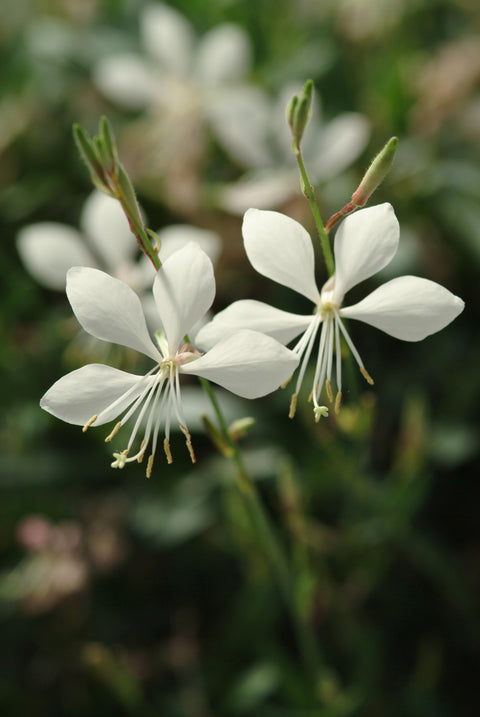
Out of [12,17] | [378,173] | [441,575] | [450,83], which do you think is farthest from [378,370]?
[12,17]

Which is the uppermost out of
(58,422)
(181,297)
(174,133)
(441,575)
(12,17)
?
(12,17)

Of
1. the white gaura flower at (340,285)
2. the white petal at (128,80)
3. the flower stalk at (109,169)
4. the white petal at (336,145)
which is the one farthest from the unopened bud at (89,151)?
the white petal at (128,80)

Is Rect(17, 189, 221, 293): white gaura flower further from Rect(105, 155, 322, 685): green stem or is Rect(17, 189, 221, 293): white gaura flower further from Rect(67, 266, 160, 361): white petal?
Rect(67, 266, 160, 361): white petal

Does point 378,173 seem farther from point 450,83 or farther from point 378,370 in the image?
point 450,83

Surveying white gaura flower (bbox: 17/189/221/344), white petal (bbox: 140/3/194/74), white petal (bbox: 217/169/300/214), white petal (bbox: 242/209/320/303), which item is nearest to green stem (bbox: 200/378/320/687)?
→ white petal (bbox: 242/209/320/303)

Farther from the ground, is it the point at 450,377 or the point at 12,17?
the point at 12,17

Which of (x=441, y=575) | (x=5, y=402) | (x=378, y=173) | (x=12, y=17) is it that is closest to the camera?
(x=378, y=173)

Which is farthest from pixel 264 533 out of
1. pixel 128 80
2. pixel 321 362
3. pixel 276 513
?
pixel 128 80
